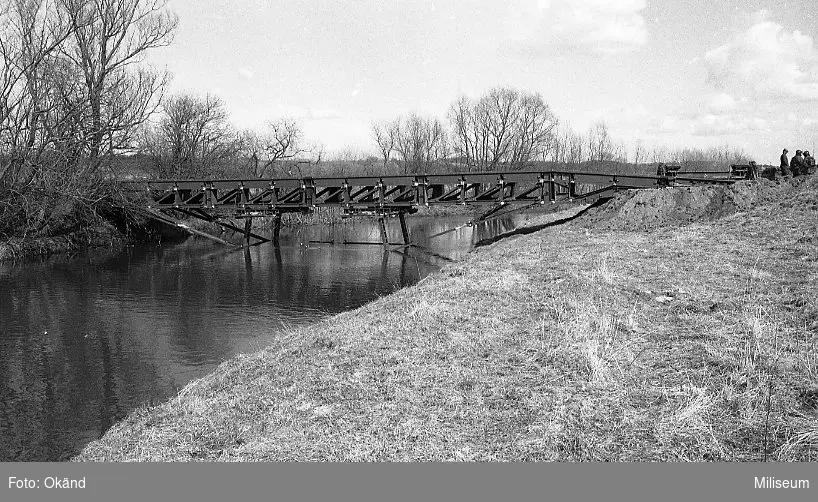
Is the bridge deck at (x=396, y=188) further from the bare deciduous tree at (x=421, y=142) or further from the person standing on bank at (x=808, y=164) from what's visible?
the bare deciduous tree at (x=421, y=142)

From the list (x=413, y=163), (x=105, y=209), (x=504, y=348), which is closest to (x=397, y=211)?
(x=105, y=209)

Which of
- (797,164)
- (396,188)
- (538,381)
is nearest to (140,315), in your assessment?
(538,381)

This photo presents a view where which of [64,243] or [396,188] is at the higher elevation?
[396,188]

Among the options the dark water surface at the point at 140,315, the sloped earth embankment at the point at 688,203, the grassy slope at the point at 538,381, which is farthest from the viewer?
the sloped earth embankment at the point at 688,203

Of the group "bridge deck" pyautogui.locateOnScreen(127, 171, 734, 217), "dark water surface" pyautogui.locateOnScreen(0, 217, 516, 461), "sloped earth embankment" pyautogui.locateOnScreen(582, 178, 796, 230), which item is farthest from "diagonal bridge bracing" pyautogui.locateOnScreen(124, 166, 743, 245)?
"sloped earth embankment" pyautogui.locateOnScreen(582, 178, 796, 230)

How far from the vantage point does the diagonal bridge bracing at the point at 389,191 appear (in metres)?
25.1

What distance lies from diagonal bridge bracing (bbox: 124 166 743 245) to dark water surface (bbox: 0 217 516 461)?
1.99 m

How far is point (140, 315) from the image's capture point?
14930 millimetres

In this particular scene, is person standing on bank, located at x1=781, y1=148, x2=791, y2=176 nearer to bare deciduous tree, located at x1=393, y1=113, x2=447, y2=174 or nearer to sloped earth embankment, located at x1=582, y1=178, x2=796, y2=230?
sloped earth embankment, located at x1=582, y1=178, x2=796, y2=230

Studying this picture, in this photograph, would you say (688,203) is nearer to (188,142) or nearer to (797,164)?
(797,164)

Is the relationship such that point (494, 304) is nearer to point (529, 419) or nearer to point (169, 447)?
point (529, 419)

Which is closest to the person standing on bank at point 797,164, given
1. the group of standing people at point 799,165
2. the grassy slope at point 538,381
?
the group of standing people at point 799,165

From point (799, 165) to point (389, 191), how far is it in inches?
630

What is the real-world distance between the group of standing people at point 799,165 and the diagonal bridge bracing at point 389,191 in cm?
205
